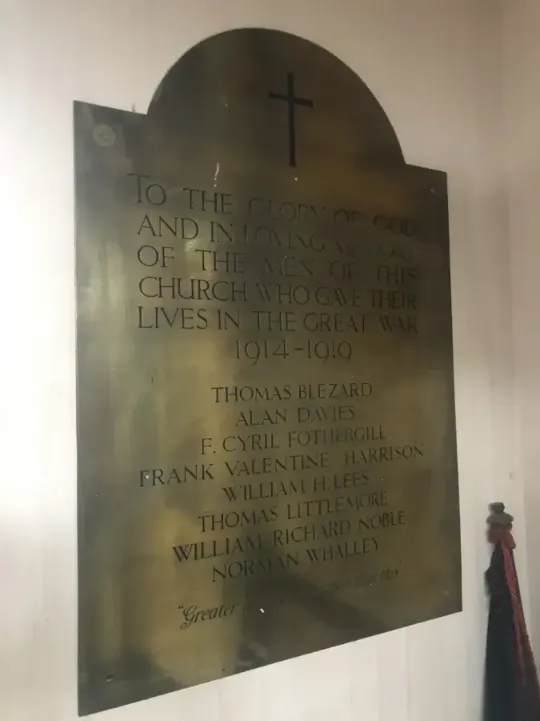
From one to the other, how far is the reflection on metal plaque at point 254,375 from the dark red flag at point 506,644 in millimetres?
91

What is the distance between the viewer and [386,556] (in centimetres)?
124

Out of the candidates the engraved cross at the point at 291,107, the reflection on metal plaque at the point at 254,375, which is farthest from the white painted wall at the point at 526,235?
the engraved cross at the point at 291,107

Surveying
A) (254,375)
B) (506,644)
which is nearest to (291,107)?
(254,375)

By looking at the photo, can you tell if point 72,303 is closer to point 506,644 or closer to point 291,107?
point 291,107

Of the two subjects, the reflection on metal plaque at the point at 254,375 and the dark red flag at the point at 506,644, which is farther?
the dark red flag at the point at 506,644

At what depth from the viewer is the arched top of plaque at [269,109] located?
1.06 meters

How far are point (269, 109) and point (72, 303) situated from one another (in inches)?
18.8

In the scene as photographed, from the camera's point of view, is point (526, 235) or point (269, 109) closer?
point (269, 109)

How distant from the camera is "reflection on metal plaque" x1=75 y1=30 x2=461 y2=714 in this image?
976 millimetres

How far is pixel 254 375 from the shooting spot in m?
1.10

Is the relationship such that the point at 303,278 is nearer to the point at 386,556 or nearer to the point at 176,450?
the point at 176,450

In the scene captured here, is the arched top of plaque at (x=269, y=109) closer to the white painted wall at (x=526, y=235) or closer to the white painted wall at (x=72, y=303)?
the white painted wall at (x=72, y=303)

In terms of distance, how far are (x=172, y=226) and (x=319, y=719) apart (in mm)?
859

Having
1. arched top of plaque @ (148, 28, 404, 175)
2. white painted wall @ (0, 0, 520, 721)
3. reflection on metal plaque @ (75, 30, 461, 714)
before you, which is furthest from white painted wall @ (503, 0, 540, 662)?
arched top of plaque @ (148, 28, 404, 175)
